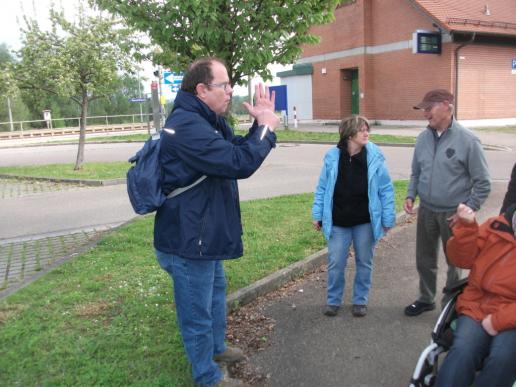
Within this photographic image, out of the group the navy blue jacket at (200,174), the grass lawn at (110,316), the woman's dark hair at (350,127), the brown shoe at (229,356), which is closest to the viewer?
the navy blue jacket at (200,174)

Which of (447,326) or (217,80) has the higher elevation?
(217,80)

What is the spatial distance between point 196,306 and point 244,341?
107cm

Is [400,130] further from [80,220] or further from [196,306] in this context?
[196,306]

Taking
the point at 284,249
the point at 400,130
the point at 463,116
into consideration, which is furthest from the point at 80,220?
the point at 463,116

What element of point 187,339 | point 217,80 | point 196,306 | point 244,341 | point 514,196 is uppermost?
point 217,80

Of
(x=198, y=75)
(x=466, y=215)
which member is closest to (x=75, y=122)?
(x=198, y=75)

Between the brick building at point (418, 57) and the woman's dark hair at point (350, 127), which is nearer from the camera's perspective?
the woman's dark hair at point (350, 127)

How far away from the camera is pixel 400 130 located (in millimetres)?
23141

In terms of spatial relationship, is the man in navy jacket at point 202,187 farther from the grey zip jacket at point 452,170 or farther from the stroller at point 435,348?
the grey zip jacket at point 452,170

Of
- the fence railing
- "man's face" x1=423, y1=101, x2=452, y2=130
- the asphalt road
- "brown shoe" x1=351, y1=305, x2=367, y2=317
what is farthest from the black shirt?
the fence railing

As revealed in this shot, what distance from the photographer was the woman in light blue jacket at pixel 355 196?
4227 millimetres

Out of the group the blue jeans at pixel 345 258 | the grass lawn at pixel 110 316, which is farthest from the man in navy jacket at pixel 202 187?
the blue jeans at pixel 345 258

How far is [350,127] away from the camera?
420 cm

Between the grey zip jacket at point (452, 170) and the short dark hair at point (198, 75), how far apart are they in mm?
2052
